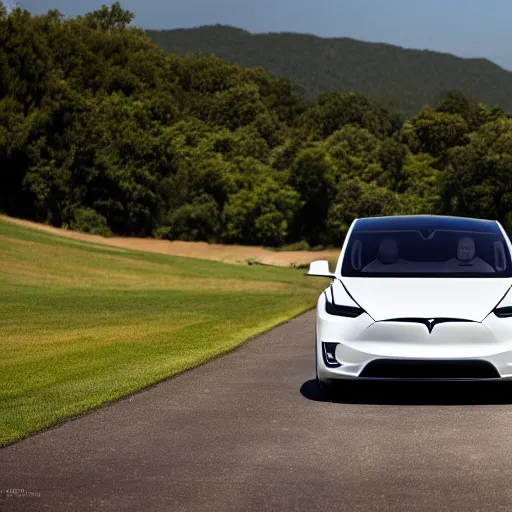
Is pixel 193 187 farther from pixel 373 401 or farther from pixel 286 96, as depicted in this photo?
pixel 373 401

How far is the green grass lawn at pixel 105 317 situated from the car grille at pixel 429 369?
2.63 meters

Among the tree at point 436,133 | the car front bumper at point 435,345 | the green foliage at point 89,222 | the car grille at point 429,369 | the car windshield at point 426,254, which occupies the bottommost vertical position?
the green foliage at point 89,222

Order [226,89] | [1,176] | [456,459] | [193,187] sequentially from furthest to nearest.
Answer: [226,89], [193,187], [1,176], [456,459]

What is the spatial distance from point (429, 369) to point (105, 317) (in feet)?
52.8

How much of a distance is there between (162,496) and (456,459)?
7.00 ft

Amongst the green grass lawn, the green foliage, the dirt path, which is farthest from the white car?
the green foliage

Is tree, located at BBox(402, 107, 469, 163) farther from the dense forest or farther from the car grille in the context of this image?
the car grille

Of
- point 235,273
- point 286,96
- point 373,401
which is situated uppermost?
point 286,96

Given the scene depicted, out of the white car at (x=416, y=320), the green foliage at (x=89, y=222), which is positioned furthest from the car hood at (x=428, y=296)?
the green foliage at (x=89, y=222)

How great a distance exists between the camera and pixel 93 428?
864cm

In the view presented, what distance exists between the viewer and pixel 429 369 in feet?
31.0

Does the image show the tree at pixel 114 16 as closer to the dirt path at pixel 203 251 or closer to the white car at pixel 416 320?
the dirt path at pixel 203 251

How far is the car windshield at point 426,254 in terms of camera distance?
10500 millimetres

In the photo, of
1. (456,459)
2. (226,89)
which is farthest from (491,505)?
(226,89)
